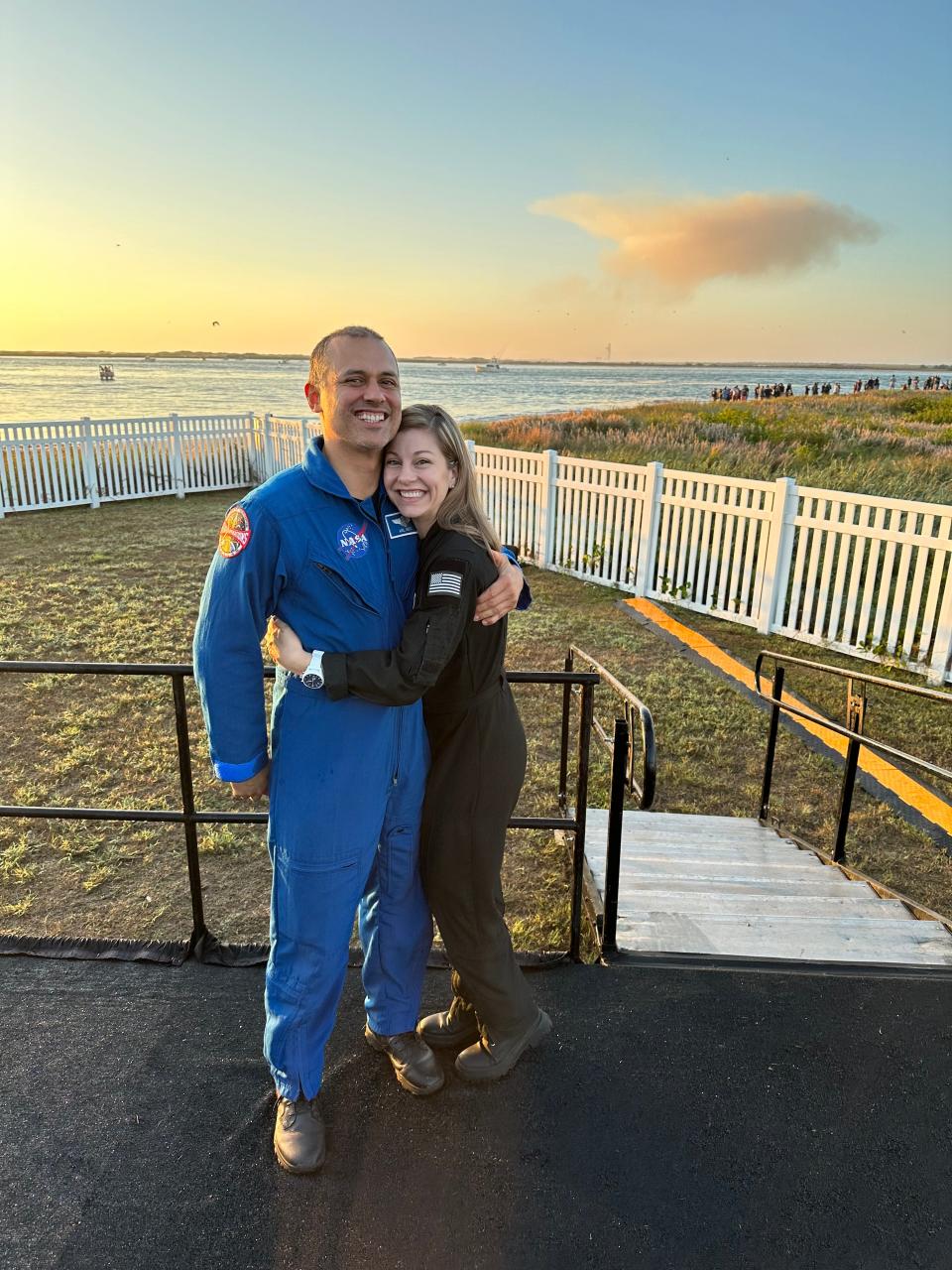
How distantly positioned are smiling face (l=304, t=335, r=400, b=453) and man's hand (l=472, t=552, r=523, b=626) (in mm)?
409

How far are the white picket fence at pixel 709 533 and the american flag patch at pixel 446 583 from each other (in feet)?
18.3

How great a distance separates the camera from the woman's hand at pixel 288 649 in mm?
1847

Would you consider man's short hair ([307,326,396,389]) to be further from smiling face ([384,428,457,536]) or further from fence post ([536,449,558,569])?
fence post ([536,449,558,569])

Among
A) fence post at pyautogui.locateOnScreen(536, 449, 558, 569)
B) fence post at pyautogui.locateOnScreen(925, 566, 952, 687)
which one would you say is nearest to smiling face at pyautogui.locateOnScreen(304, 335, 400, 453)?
fence post at pyautogui.locateOnScreen(925, 566, 952, 687)

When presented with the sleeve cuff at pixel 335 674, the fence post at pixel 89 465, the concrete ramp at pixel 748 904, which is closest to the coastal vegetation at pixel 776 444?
the concrete ramp at pixel 748 904

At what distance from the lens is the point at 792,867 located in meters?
3.75

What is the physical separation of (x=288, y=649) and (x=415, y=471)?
512 mm

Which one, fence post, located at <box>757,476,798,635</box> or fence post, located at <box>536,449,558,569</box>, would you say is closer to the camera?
fence post, located at <box>757,476,798,635</box>

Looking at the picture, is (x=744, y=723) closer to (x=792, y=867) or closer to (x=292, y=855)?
(x=792, y=867)

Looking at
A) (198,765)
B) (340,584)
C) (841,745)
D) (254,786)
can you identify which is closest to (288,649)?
(340,584)

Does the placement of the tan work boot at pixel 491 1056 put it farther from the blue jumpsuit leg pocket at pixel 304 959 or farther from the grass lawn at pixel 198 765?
the grass lawn at pixel 198 765

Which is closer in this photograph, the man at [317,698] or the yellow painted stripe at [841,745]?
the man at [317,698]

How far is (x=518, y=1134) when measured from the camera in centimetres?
205

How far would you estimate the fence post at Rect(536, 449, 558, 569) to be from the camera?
10148 millimetres
